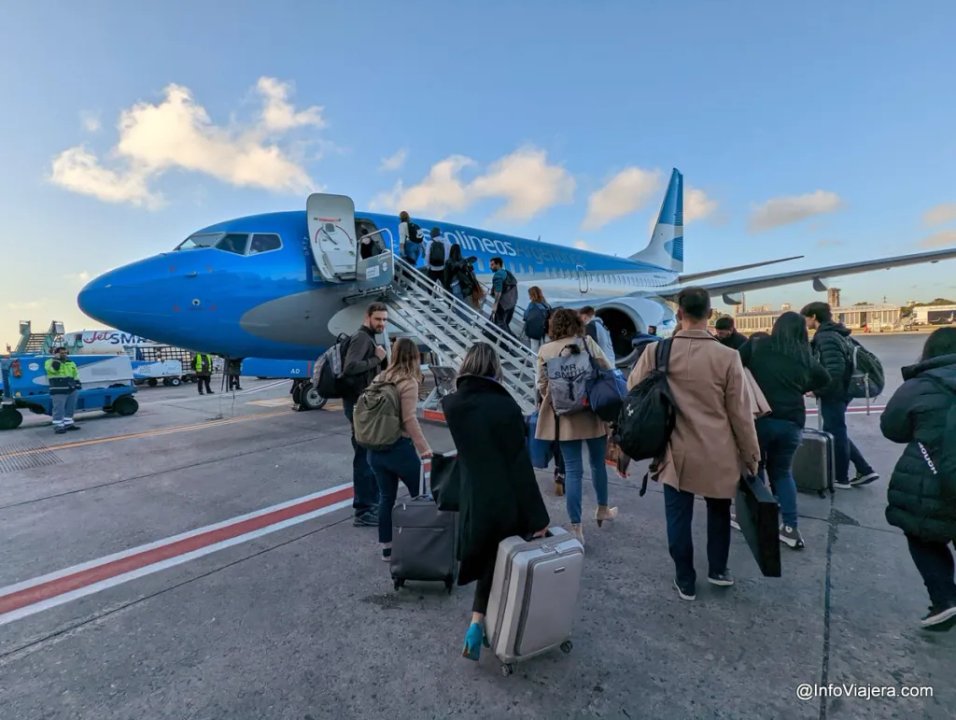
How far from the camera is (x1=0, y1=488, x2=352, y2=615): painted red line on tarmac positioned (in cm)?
298

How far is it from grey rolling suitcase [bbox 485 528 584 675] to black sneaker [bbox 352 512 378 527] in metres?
1.99

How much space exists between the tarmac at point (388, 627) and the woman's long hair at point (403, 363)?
1372 millimetres

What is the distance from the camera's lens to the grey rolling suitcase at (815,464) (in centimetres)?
439

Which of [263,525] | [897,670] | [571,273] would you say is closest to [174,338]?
[263,525]

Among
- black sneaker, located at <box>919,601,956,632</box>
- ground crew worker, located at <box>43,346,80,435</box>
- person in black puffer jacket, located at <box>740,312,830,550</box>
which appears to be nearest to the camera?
black sneaker, located at <box>919,601,956,632</box>

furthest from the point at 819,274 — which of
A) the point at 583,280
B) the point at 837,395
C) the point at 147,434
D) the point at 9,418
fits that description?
the point at 9,418

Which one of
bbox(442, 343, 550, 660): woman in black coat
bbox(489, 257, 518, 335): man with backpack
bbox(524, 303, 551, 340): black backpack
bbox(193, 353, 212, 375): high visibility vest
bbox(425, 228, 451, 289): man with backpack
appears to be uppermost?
bbox(425, 228, 451, 289): man with backpack

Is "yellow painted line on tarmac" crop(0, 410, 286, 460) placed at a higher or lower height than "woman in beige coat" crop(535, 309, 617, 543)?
lower

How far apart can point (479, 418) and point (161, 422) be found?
10.2 meters

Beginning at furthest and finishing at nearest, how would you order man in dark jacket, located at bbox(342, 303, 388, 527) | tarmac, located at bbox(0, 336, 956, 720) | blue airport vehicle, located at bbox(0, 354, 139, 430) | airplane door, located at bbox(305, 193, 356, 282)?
blue airport vehicle, located at bbox(0, 354, 139, 430) → airplane door, located at bbox(305, 193, 356, 282) → man in dark jacket, located at bbox(342, 303, 388, 527) → tarmac, located at bbox(0, 336, 956, 720)

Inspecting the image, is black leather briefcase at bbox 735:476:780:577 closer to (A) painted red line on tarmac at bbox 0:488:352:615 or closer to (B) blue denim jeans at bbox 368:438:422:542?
(B) blue denim jeans at bbox 368:438:422:542

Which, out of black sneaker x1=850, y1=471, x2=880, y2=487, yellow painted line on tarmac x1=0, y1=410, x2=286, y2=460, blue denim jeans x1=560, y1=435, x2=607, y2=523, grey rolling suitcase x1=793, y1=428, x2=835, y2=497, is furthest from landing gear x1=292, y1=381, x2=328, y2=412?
black sneaker x1=850, y1=471, x2=880, y2=487

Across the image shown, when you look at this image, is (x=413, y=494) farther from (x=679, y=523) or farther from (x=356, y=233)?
(x=356, y=233)

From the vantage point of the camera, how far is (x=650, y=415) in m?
2.64
